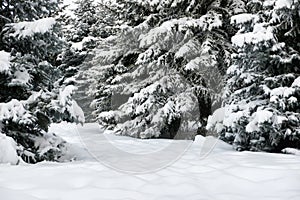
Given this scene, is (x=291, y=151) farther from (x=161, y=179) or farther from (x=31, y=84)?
(x=31, y=84)

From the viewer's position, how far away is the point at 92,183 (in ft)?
11.5

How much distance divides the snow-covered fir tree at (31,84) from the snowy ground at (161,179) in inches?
34.2

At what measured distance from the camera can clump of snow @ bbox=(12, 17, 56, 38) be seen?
4.84 m

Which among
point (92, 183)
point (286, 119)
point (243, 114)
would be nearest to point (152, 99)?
point (243, 114)

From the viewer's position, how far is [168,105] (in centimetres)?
907

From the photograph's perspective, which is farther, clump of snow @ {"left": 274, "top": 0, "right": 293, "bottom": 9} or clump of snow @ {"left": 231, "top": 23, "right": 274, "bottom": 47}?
clump of snow @ {"left": 231, "top": 23, "right": 274, "bottom": 47}

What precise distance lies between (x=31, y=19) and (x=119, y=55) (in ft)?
19.6

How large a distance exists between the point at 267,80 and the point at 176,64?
3.82m

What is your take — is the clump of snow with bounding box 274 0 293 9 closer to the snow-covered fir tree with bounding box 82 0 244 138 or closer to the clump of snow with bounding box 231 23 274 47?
the clump of snow with bounding box 231 23 274 47

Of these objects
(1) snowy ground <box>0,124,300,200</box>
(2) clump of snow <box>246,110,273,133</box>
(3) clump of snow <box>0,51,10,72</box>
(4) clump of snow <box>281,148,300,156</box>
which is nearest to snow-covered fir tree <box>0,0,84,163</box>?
(3) clump of snow <box>0,51,10,72</box>

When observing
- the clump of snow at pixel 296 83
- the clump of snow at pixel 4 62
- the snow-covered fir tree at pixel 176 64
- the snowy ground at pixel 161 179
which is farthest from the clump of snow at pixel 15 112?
the snow-covered fir tree at pixel 176 64

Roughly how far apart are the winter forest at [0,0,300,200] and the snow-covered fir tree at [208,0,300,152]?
0.9 inches

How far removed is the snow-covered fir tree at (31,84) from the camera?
4.79 metres

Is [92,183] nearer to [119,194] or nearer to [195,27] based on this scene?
[119,194]
